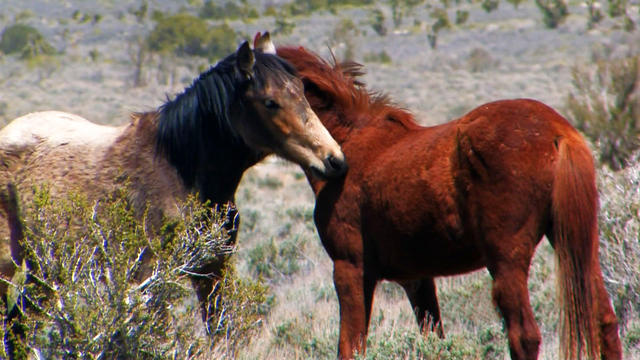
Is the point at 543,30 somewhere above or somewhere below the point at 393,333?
below

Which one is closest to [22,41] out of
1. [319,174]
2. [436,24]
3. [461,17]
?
[436,24]

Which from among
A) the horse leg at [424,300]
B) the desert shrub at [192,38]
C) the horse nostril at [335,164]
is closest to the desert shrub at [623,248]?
the horse leg at [424,300]

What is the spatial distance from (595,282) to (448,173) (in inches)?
34.9

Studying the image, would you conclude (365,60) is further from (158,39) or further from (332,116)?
(332,116)

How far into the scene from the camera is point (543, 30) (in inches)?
1695

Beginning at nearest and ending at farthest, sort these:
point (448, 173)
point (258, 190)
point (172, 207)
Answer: point (448, 173), point (172, 207), point (258, 190)

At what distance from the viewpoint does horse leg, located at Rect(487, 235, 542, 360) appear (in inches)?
136

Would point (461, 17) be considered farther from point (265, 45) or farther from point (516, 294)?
point (516, 294)

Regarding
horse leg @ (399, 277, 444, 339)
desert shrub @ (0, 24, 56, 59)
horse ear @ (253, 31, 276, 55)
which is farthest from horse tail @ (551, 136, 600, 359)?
desert shrub @ (0, 24, 56, 59)

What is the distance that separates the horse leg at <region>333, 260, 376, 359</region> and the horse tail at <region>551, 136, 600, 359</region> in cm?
114

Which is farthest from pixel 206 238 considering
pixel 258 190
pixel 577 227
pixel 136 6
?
pixel 136 6

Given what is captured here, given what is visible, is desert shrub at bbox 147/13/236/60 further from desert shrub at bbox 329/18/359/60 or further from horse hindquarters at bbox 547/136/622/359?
horse hindquarters at bbox 547/136/622/359

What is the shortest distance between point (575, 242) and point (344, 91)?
191cm

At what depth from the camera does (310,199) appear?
13344 mm
